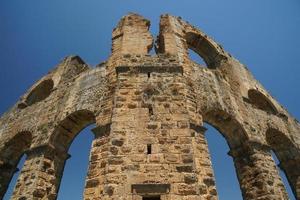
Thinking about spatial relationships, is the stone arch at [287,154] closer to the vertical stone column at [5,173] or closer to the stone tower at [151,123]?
the stone tower at [151,123]

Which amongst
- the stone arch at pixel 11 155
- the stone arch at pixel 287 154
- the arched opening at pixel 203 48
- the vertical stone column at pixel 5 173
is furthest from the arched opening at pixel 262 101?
the vertical stone column at pixel 5 173

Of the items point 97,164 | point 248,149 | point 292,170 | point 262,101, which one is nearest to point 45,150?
point 97,164

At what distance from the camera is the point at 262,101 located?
39.3 ft

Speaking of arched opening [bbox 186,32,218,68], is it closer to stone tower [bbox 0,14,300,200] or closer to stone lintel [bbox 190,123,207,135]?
stone tower [bbox 0,14,300,200]

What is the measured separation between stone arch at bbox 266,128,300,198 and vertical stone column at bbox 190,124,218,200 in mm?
4365

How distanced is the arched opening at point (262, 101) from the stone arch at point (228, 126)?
2.95m

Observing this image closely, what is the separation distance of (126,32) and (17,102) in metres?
6.22

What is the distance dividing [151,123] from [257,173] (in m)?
4.02

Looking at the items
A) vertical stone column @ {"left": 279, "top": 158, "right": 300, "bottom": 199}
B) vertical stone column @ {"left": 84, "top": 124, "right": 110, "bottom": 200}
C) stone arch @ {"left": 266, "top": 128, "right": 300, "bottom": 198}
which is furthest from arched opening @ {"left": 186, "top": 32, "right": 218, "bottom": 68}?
vertical stone column @ {"left": 84, "top": 124, "right": 110, "bottom": 200}

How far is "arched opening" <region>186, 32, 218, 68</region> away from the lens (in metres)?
11.6

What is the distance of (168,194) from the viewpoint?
202 inches

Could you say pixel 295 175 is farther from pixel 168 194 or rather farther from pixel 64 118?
pixel 64 118

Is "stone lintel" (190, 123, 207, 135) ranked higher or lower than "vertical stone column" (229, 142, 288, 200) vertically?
higher

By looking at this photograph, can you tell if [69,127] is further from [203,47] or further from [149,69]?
[203,47]
